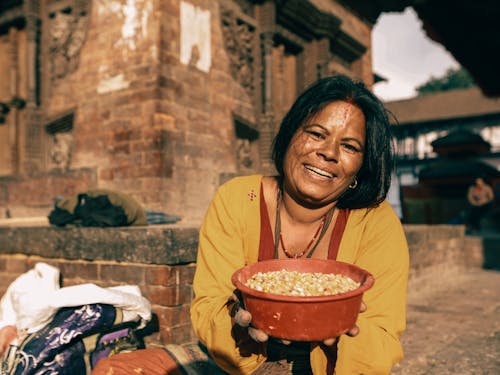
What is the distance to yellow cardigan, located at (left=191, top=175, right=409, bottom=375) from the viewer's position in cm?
132

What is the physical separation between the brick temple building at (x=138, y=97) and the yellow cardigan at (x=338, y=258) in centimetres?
358

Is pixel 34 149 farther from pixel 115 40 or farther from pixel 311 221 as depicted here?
pixel 311 221

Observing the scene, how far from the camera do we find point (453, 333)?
3.52 m

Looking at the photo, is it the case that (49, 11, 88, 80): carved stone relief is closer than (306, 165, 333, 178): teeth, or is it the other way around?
(306, 165, 333, 178): teeth

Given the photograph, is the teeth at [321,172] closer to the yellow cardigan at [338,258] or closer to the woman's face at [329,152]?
the woman's face at [329,152]

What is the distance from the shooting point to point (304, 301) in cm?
104

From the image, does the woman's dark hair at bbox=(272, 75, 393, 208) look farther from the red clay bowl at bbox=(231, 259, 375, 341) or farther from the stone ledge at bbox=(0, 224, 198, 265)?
the stone ledge at bbox=(0, 224, 198, 265)

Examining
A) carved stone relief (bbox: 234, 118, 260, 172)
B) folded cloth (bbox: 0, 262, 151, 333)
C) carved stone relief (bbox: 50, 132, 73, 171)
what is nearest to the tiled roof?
carved stone relief (bbox: 234, 118, 260, 172)

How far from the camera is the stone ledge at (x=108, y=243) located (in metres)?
2.49

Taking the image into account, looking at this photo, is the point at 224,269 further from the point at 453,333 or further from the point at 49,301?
the point at 453,333

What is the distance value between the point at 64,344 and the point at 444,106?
30043 millimetres

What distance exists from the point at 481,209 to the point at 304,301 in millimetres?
11174

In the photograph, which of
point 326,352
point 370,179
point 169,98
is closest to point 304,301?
point 326,352

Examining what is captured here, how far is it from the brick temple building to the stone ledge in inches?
79.4
